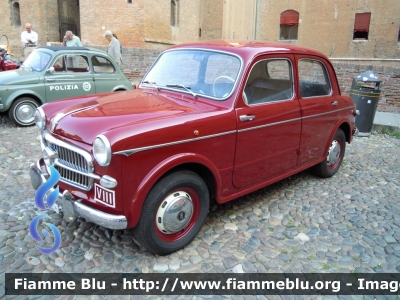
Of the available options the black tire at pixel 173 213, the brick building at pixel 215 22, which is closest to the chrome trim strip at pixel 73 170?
the black tire at pixel 173 213

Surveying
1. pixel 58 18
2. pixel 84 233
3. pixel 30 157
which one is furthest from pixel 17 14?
pixel 84 233

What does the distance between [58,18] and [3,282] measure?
81.7 ft

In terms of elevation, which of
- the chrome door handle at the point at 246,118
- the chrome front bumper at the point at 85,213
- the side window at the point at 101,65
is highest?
the side window at the point at 101,65

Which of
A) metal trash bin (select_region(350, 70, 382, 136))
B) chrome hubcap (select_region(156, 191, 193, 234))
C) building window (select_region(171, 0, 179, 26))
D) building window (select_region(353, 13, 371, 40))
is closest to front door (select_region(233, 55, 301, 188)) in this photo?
chrome hubcap (select_region(156, 191, 193, 234))

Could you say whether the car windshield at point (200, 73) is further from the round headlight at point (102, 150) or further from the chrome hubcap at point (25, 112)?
the chrome hubcap at point (25, 112)

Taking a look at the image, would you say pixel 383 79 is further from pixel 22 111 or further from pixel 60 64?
pixel 22 111

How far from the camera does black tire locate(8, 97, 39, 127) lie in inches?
286

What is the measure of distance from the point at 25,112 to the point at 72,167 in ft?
17.6

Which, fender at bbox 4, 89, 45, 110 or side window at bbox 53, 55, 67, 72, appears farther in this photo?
side window at bbox 53, 55, 67, 72

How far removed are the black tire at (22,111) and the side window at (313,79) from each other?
5.80m

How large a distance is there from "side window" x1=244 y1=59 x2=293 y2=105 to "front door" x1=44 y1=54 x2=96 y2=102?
5001 mm

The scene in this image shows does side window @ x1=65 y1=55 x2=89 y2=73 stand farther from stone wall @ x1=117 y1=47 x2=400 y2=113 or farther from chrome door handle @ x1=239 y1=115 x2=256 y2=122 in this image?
stone wall @ x1=117 y1=47 x2=400 y2=113

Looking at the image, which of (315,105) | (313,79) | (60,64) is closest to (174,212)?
(315,105)

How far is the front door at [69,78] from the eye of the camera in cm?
749
